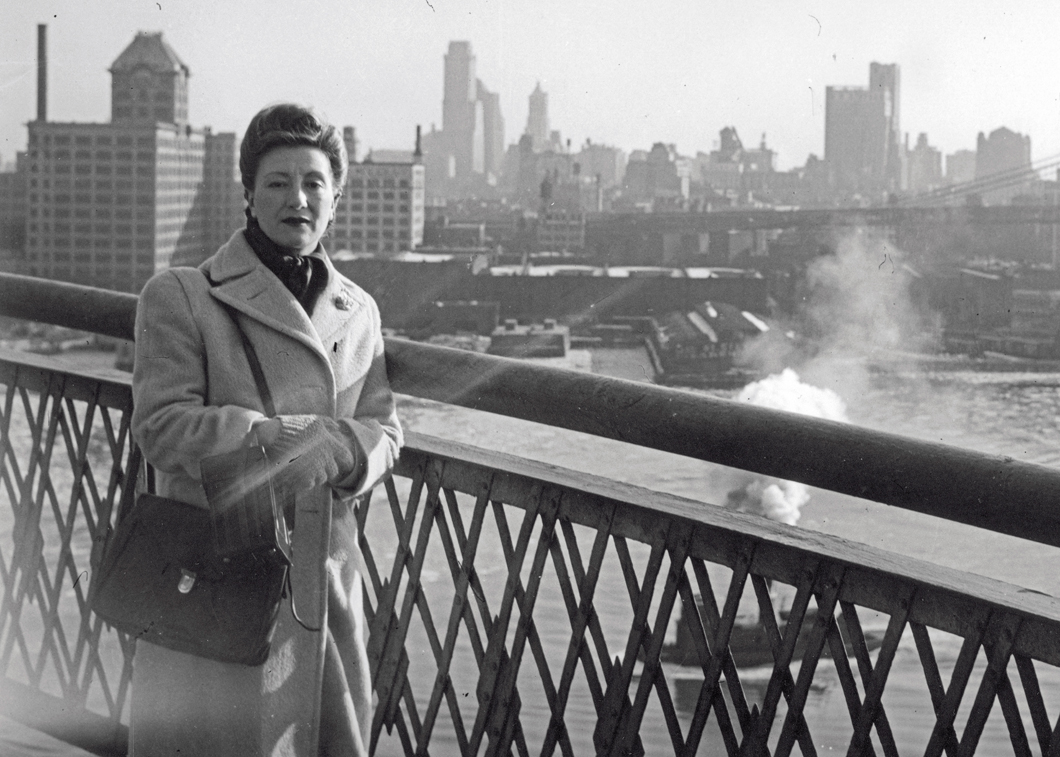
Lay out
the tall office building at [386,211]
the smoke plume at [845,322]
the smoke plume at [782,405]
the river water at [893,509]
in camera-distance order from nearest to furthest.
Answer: the river water at [893,509] → the smoke plume at [782,405] → the smoke plume at [845,322] → the tall office building at [386,211]

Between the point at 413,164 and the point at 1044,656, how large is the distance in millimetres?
11588

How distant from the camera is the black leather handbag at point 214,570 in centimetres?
144

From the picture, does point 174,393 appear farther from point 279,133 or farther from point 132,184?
point 132,184

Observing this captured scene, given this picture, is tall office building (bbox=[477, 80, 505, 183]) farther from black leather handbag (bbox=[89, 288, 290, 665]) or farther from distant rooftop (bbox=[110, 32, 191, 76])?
black leather handbag (bbox=[89, 288, 290, 665])

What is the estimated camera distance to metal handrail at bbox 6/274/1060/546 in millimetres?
1184

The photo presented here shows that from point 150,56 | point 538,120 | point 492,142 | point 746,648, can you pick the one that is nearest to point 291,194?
point 746,648

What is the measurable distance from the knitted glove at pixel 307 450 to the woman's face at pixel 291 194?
0.25 meters

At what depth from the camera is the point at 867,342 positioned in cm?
1010

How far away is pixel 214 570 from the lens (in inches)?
57.6

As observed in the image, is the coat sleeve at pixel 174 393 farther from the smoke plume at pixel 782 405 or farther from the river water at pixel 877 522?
the smoke plume at pixel 782 405

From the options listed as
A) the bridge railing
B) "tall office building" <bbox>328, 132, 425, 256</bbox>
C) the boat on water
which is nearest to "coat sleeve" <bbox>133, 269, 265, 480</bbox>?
the bridge railing

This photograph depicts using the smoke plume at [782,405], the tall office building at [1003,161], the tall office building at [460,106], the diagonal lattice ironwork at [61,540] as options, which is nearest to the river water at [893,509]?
the smoke plume at [782,405]

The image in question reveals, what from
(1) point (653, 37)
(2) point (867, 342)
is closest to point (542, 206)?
(2) point (867, 342)

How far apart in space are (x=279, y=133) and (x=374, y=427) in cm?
39
